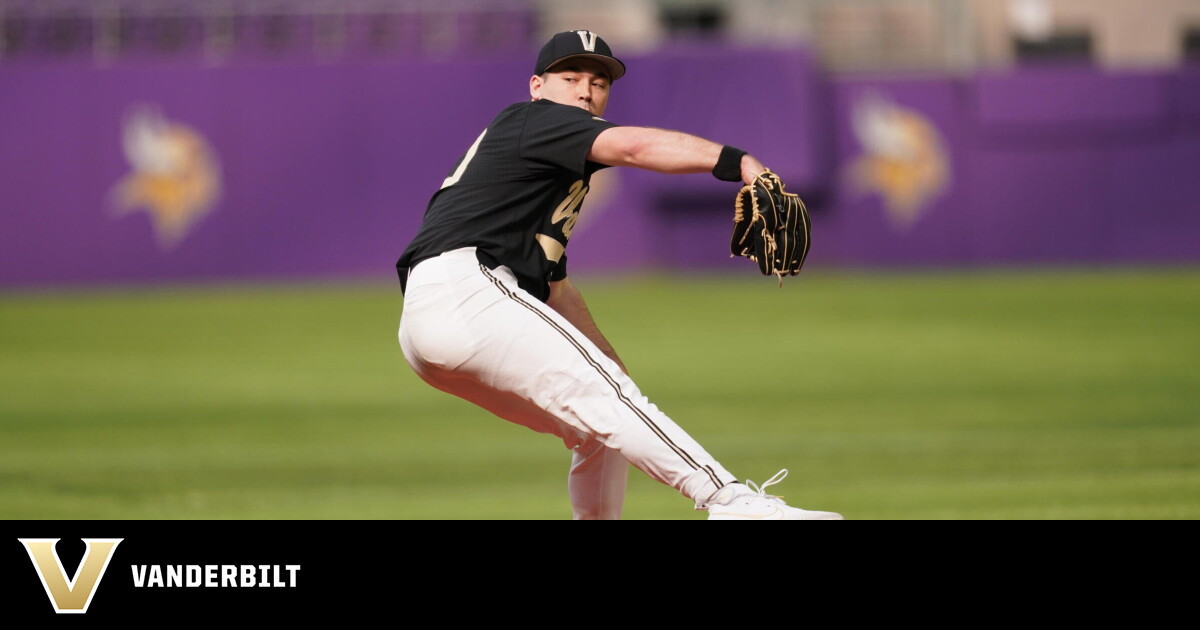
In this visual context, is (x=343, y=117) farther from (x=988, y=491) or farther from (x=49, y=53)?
(x=988, y=491)

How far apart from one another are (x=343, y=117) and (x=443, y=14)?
161 inches

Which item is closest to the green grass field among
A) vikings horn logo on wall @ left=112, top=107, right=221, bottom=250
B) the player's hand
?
vikings horn logo on wall @ left=112, top=107, right=221, bottom=250

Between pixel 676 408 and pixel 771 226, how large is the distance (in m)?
6.97

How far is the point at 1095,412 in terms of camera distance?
1048 centimetres

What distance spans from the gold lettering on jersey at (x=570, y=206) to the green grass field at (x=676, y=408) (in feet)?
8.13

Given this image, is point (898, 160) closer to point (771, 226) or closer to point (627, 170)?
point (627, 170)

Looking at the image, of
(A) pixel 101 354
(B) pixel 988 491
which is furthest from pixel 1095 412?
(A) pixel 101 354

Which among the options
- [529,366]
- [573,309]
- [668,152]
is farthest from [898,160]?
[668,152]

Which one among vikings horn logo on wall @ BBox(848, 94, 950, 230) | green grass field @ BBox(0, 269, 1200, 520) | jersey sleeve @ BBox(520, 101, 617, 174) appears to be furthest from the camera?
vikings horn logo on wall @ BBox(848, 94, 950, 230)

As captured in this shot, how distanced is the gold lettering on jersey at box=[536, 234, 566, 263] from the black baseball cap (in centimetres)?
56

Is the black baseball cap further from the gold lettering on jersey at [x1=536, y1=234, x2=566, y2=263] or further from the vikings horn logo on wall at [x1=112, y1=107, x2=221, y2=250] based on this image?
the vikings horn logo on wall at [x1=112, y1=107, x2=221, y2=250]

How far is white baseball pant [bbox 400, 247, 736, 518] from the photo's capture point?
454cm

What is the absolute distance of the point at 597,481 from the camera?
5.49 metres
